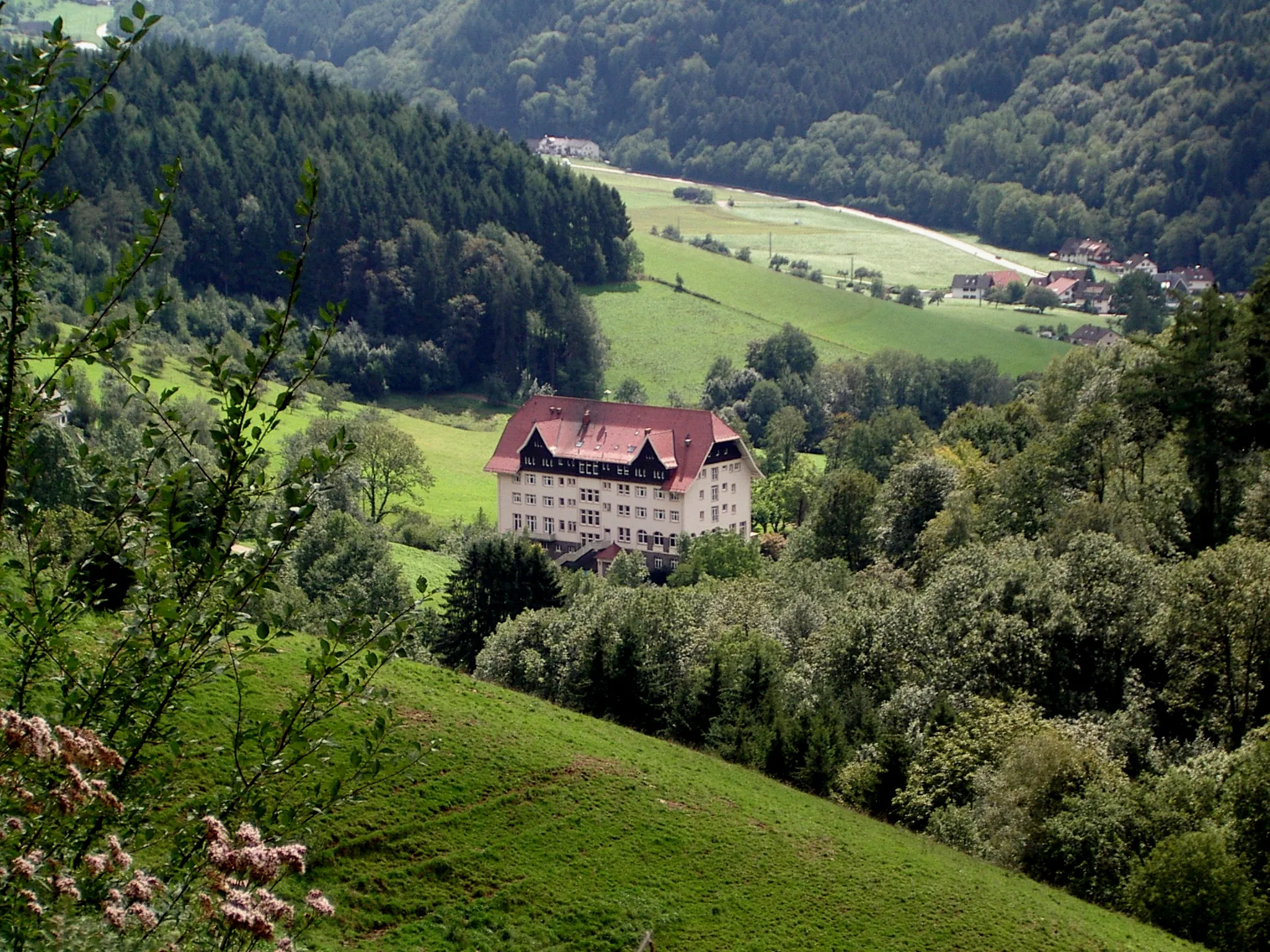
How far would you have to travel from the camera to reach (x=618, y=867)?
82.8ft

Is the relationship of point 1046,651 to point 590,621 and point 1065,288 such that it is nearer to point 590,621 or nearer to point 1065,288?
point 590,621

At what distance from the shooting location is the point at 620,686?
38344mm

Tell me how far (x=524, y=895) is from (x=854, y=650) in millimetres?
18673

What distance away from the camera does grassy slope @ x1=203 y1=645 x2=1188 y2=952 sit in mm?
22844

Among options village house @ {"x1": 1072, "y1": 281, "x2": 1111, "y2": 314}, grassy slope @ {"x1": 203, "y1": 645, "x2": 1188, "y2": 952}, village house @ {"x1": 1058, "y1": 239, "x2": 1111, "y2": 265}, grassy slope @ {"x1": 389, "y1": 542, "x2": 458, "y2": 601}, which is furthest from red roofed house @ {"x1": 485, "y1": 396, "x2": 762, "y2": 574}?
village house @ {"x1": 1058, "y1": 239, "x2": 1111, "y2": 265}

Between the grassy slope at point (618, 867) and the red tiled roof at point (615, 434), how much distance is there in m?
52.5

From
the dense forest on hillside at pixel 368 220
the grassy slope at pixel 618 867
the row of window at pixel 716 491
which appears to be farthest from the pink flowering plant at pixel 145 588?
the dense forest on hillside at pixel 368 220

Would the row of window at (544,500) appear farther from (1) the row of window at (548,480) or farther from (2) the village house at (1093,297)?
(2) the village house at (1093,297)

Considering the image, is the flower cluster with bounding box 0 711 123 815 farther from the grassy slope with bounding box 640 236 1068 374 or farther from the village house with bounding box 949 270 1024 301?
the village house with bounding box 949 270 1024 301

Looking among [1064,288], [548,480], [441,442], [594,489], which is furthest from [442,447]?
[1064,288]

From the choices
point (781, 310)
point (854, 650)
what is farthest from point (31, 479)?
point (781, 310)

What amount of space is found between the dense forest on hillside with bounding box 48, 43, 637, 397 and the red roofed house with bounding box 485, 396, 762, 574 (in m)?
37.9

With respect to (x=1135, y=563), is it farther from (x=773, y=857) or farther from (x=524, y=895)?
(x=524, y=895)

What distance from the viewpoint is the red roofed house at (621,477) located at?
3226 inches
